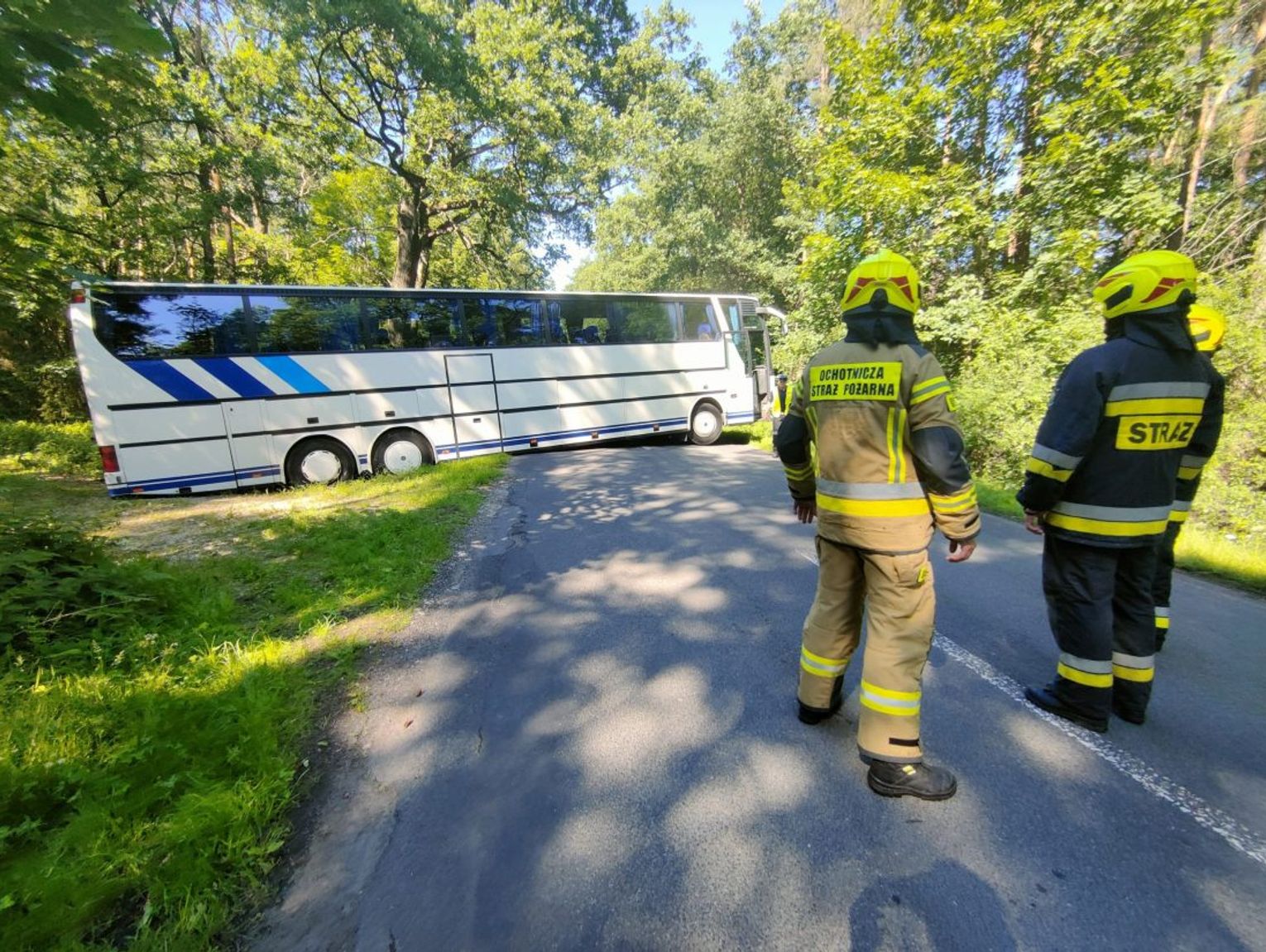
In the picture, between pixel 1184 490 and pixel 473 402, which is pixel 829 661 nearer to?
pixel 1184 490

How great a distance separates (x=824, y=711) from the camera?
2.43 meters

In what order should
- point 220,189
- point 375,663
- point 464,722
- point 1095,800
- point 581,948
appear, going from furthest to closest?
point 220,189
point 375,663
point 464,722
point 1095,800
point 581,948

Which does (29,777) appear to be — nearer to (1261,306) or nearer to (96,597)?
(96,597)

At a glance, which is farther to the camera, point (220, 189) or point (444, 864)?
point (220, 189)

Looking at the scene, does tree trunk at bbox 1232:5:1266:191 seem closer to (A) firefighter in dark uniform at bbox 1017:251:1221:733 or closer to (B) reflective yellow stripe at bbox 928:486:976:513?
(A) firefighter in dark uniform at bbox 1017:251:1221:733

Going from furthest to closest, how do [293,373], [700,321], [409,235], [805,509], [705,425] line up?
[409,235] → [705,425] → [700,321] → [293,373] → [805,509]

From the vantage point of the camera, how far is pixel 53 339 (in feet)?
48.2

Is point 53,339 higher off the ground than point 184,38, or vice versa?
point 184,38

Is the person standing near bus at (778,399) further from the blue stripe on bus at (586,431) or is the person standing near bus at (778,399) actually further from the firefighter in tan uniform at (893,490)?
the firefighter in tan uniform at (893,490)

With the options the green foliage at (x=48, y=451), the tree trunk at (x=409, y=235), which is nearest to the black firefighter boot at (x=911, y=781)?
the green foliage at (x=48, y=451)

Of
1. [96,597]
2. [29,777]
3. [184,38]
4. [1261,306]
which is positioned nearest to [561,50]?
[184,38]

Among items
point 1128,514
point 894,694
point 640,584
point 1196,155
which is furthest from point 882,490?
point 1196,155

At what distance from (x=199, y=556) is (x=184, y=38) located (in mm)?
16238

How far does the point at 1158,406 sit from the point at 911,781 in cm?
191
